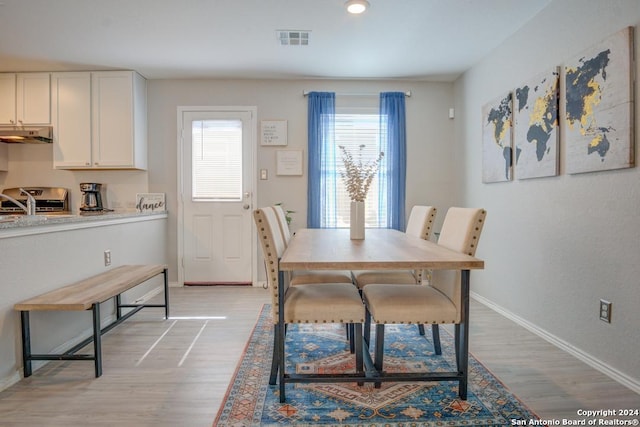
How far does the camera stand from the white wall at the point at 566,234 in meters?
1.96

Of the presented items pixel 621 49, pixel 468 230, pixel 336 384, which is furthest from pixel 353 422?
pixel 621 49

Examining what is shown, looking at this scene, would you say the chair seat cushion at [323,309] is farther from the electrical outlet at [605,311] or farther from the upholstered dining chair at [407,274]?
the electrical outlet at [605,311]

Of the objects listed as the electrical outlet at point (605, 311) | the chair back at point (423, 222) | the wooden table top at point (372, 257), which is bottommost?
the electrical outlet at point (605, 311)

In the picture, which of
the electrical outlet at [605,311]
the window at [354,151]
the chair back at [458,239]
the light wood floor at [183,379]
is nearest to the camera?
the light wood floor at [183,379]

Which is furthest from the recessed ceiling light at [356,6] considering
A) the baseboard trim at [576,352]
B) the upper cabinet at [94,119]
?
the baseboard trim at [576,352]

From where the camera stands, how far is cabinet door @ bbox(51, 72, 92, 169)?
3.86 m

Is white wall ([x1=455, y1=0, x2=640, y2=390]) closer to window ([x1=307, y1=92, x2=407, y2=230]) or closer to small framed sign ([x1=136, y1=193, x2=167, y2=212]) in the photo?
window ([x1=307, y1=92, x2=407, y2=230])

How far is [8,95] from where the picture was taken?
3.85 m

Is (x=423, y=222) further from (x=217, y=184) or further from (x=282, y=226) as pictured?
(x=217, y=184)

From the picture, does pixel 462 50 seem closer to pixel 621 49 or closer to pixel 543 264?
pixel 621 49

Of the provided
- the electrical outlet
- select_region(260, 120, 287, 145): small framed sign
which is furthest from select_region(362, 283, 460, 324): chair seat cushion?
select_region(260, 120, 287, 145): small framed sign

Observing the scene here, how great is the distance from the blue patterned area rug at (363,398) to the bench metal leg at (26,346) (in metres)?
1.17

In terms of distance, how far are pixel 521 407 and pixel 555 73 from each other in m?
2.10

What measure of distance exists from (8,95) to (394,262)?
4.50 metres
